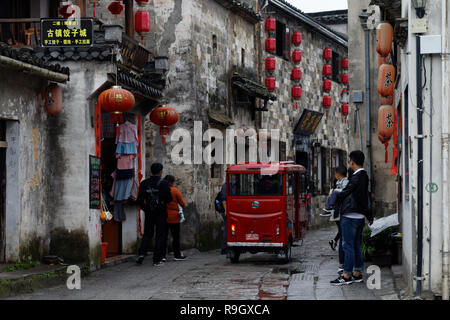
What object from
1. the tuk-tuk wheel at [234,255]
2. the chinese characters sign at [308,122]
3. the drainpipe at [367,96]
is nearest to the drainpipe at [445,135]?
the tuk-tuk wheel at [234,255]

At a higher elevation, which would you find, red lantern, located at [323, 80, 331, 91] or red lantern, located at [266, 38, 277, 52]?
red lantern, located at [266, 38, 277, 52]

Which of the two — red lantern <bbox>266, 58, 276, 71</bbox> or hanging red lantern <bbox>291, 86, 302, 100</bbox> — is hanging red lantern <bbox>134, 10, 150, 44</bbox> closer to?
red lantern <bbox>266, 58, 276, 71</bbox>

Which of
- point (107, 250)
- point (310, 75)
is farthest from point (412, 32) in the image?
point (310, 75)

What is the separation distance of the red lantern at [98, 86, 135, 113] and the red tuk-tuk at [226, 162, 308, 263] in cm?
306

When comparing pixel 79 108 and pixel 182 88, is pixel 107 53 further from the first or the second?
pixel 182 88

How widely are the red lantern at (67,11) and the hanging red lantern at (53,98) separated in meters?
1.77

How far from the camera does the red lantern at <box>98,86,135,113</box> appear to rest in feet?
43.7

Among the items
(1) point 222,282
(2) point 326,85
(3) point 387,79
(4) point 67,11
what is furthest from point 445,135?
(2) point 326,85

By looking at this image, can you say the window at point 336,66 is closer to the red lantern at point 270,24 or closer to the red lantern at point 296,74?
the red lantern at point 296,74

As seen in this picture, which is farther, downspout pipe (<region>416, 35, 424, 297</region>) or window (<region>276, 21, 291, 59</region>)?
window (<region>276, 21, 291, 59</region>)

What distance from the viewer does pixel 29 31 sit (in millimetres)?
14898

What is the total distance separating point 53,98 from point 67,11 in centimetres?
205

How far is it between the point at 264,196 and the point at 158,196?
2217mm

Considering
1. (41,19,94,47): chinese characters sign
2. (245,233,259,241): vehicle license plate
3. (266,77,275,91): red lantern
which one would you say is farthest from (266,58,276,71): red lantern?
(41,19,94,47): chinese characters sign
